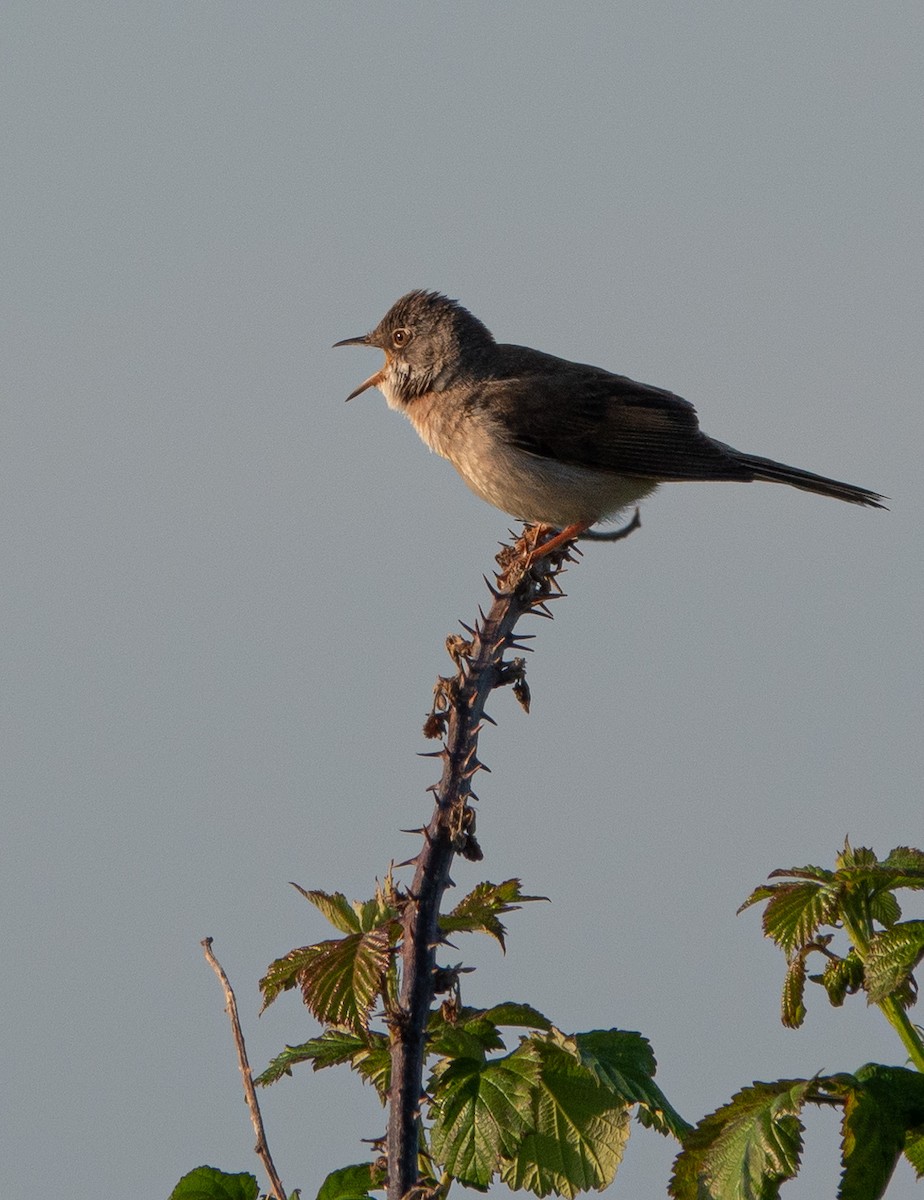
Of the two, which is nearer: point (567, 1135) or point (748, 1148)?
point (748, 1148)

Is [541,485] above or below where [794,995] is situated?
above

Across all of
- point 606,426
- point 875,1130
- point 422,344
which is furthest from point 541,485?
point 875,1130

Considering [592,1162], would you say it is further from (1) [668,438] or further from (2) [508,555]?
(1) [668,438]

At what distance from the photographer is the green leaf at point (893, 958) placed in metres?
2.24

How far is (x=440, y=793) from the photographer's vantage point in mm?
2535

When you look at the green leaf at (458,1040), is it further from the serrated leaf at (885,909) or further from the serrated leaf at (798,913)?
the serrated leaf at (885,909)

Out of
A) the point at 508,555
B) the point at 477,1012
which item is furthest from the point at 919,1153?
the point at 508,555

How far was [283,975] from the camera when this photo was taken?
2.60 metres

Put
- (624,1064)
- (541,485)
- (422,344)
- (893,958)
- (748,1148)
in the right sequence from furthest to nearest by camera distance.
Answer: (422,344)
(541,485)
(624,1064)
(893,958)
(748,1148)

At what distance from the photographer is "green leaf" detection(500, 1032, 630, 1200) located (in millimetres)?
2434

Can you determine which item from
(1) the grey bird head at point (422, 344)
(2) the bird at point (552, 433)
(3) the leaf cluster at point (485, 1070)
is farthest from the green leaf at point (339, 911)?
(1) the grey bird head at point (422, 344)

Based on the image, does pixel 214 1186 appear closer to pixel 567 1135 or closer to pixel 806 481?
pixel 567 1135

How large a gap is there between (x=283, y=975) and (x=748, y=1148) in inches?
34.3

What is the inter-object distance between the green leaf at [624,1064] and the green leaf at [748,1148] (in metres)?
0.12
